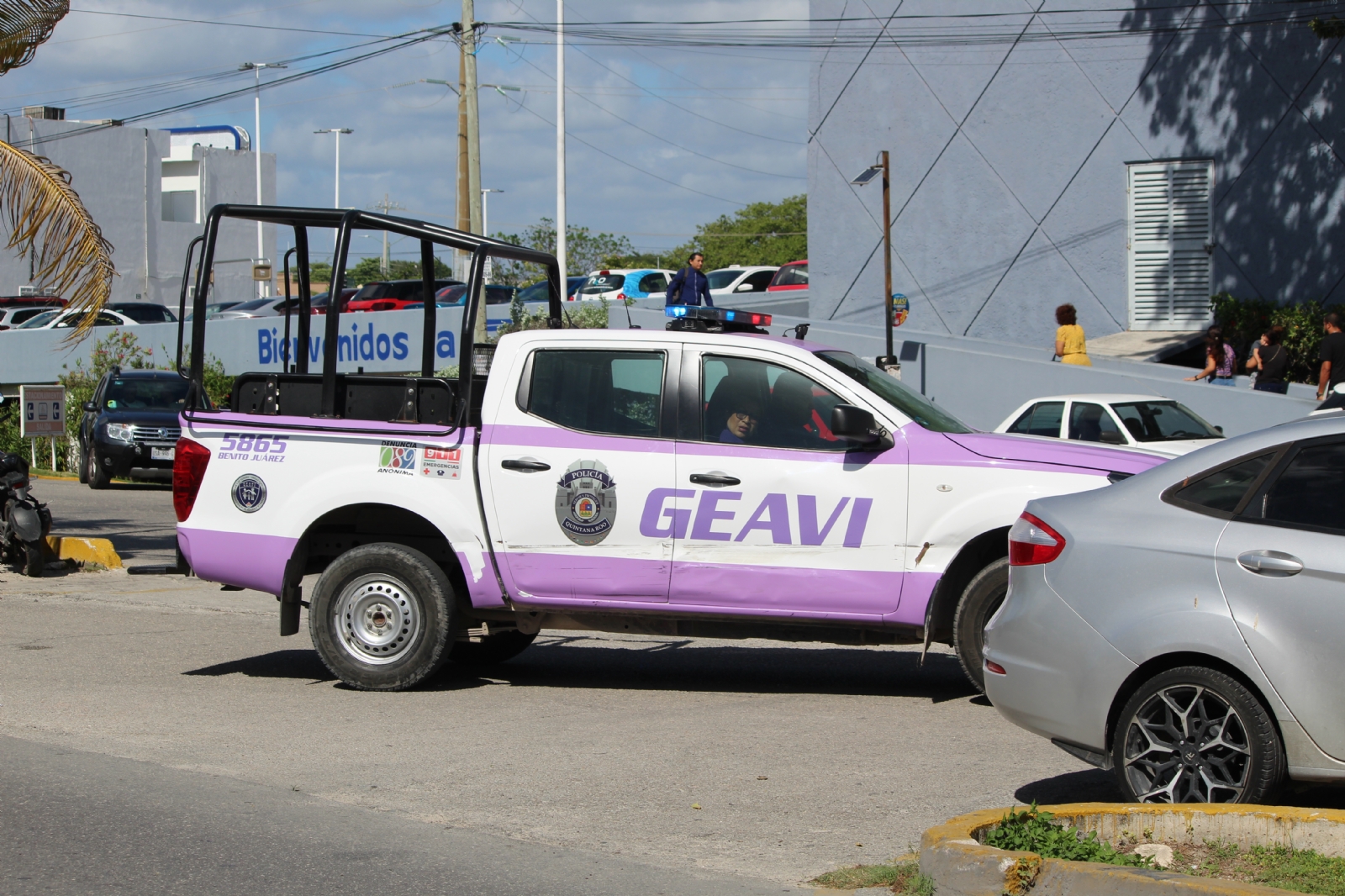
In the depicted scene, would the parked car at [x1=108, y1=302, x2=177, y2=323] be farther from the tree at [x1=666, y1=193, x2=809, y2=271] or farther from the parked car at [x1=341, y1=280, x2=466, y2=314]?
the tree at [x1=666, y1=193, x2=809, y2=271]

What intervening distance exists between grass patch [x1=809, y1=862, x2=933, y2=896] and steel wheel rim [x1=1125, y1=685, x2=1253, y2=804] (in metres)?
1.06

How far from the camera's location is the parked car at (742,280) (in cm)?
3678

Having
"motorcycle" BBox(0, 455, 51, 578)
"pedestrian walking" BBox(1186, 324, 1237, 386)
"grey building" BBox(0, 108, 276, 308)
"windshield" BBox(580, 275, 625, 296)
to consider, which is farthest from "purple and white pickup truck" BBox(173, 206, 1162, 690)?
"grey building" BBox(0, 108, 276, 308)

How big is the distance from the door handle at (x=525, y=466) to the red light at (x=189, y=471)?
1883 millimetres

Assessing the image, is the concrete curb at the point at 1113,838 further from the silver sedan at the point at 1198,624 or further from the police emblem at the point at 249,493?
the police emblem at the point at 249,493

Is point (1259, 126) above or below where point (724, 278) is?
above

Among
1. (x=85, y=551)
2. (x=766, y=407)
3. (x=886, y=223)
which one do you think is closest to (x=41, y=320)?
(x=886, y=223)

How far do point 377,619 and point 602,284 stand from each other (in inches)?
1161

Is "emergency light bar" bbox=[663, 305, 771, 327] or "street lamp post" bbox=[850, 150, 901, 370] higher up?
"street lamp post" bbox=[850, 150, 901, 370]

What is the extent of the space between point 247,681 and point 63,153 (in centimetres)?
5572

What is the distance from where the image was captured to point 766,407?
7621 mm

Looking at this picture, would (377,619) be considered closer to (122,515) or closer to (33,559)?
(33,559)

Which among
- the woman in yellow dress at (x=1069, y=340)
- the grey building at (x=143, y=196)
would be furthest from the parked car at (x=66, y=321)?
the woman in yellow dress at (x=1069, y=340)

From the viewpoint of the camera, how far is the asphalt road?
15.0 metres
